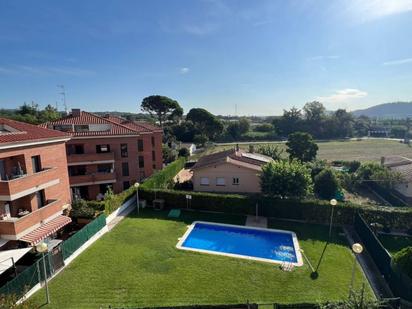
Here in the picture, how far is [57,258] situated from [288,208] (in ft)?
69.7

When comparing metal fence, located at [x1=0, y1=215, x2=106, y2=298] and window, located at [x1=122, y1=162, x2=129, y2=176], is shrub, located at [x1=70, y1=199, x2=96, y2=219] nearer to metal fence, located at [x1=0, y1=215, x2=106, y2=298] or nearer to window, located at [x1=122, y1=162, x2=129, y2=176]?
metal fence, located at [x1=0, y1=215, x2=106, y2=298]

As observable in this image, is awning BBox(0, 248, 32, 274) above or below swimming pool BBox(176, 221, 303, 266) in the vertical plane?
above

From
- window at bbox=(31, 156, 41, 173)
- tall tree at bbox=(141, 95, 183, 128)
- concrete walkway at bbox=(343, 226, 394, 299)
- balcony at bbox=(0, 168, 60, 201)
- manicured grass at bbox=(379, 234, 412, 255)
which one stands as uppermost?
tall tree at bbox=(141, 95, 183, 128)

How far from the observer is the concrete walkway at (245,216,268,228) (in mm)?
25625

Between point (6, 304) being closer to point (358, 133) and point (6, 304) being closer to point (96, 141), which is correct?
point (96, 141)

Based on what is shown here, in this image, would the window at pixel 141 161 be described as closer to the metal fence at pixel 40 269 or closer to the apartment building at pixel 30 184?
the apartment building at pixel 30 184

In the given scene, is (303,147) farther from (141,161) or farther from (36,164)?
(36,164)

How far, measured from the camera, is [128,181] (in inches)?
1581

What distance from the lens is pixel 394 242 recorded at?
21.7m

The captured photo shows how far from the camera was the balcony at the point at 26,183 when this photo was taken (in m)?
17.5

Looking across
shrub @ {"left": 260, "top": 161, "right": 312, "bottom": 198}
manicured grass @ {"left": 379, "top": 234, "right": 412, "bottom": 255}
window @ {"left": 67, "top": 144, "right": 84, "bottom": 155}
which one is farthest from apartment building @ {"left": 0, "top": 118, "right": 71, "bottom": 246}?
manicured grass @ {"left": 379, "top": 234, "right": 412, "bottom": 255}

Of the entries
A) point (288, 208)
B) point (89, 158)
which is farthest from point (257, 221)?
point (89, 158)

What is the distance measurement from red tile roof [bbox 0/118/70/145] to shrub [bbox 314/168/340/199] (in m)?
30.8

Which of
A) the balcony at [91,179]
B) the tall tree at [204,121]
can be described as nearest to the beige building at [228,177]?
the balcony at [91,179]
